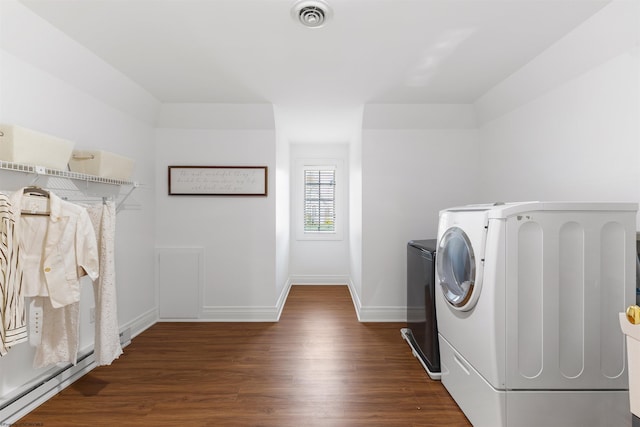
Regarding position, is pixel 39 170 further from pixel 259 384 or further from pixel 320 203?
pixel 320 203

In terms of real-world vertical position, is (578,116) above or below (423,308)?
above

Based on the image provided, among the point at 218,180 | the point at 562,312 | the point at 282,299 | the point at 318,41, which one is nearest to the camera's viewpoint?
the point at 562,312

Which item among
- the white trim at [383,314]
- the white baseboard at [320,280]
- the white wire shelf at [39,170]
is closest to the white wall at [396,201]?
the white trim at [383,314]

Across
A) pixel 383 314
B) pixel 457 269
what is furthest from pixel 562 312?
pixel 383 314

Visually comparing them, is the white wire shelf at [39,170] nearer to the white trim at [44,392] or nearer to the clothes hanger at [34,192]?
the clothes hanger at [34,192]

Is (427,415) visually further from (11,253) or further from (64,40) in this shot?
(64,40)

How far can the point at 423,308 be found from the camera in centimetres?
230

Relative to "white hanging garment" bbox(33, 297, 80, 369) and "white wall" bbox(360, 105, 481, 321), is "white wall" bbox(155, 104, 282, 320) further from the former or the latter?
"white hanging garment" bbox(33, 297, 80, 369)

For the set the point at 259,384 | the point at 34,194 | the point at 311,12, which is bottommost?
the point at 259,384

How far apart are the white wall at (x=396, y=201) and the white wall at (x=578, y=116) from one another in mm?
617

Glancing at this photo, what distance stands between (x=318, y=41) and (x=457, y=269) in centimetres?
168

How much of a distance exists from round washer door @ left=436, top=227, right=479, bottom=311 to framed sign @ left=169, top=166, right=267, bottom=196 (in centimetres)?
196

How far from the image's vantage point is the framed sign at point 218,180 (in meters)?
3.20

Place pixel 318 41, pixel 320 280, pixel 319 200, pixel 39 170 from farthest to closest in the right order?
pixel 319 200 < pixel 320 280 < pixel 318 41 < pixel 39 170
